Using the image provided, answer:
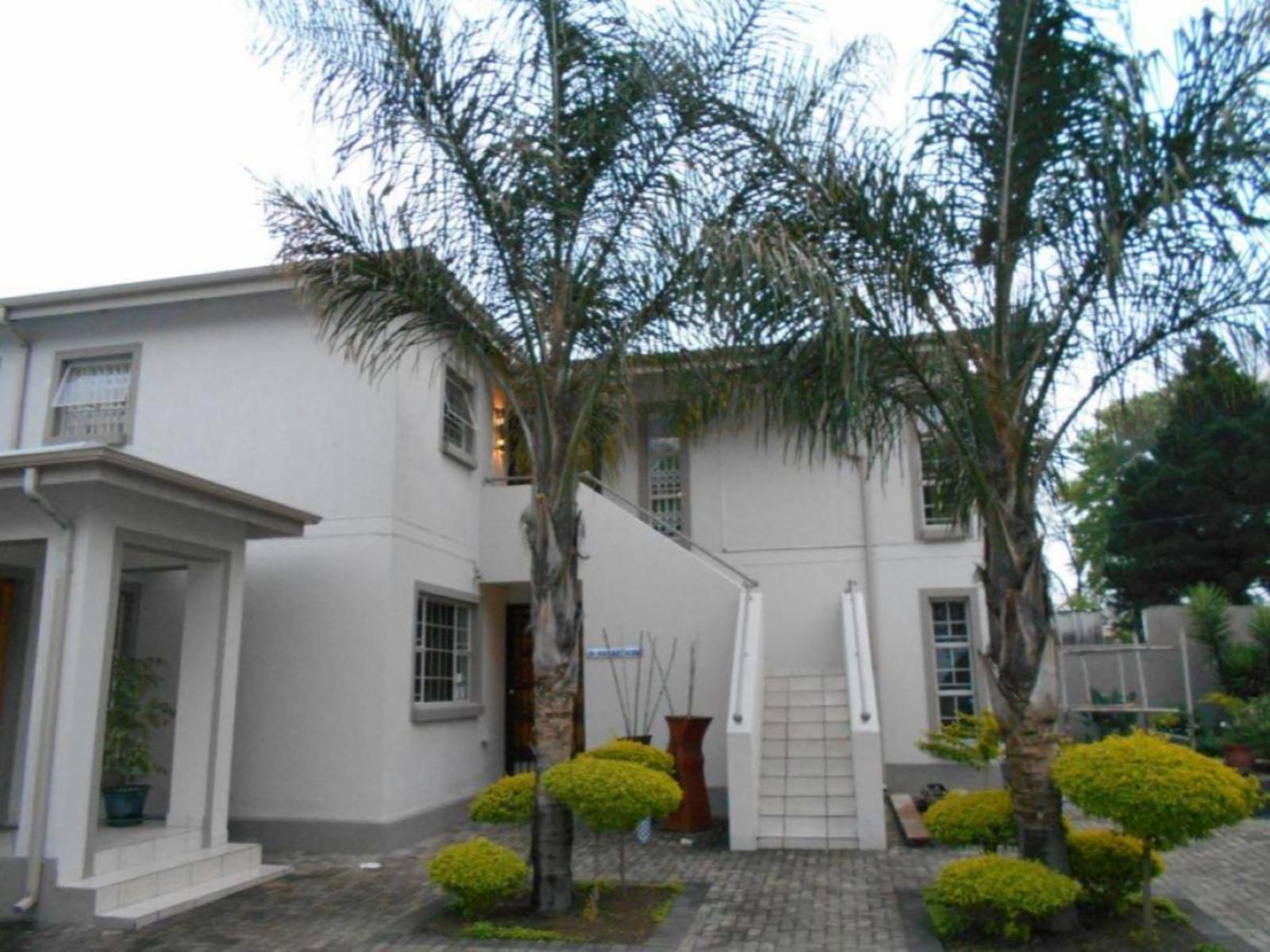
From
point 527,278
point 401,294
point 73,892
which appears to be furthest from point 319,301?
point 73,892

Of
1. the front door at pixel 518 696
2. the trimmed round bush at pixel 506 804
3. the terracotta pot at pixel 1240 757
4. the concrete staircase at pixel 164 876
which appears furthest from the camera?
the front door at pixel 518 696

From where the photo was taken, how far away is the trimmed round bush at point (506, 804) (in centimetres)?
755

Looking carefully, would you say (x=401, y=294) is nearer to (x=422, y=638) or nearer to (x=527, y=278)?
(x=527, y=278)

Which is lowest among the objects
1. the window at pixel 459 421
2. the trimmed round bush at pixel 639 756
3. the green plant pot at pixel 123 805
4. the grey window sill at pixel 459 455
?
the green plant pot at pixel 123 805

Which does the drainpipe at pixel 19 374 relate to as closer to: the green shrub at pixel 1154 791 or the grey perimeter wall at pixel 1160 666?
the green shrub at pixel 1154 791

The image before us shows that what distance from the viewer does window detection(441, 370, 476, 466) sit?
11.9 m

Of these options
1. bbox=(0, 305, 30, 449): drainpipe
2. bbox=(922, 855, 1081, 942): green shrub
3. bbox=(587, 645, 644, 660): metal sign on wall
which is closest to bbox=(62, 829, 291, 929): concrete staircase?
bbox=(587, 645, 644, 660): metal sign on wall

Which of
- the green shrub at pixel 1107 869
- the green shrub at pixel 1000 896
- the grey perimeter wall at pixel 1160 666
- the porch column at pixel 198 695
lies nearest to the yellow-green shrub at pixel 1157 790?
the green shrub at pixel 1000 896

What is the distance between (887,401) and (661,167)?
2.46 meters

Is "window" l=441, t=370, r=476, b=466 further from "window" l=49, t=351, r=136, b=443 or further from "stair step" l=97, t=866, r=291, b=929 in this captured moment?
"stair step" l=97, t=866, r=291, b=929

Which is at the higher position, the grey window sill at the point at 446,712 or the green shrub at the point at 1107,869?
the grey window sill at the point at 446,712

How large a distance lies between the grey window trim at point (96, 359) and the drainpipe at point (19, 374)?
0.33 meters

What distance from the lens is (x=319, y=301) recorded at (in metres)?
8.26

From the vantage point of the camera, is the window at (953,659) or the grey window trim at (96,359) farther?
the window at (953,659)
